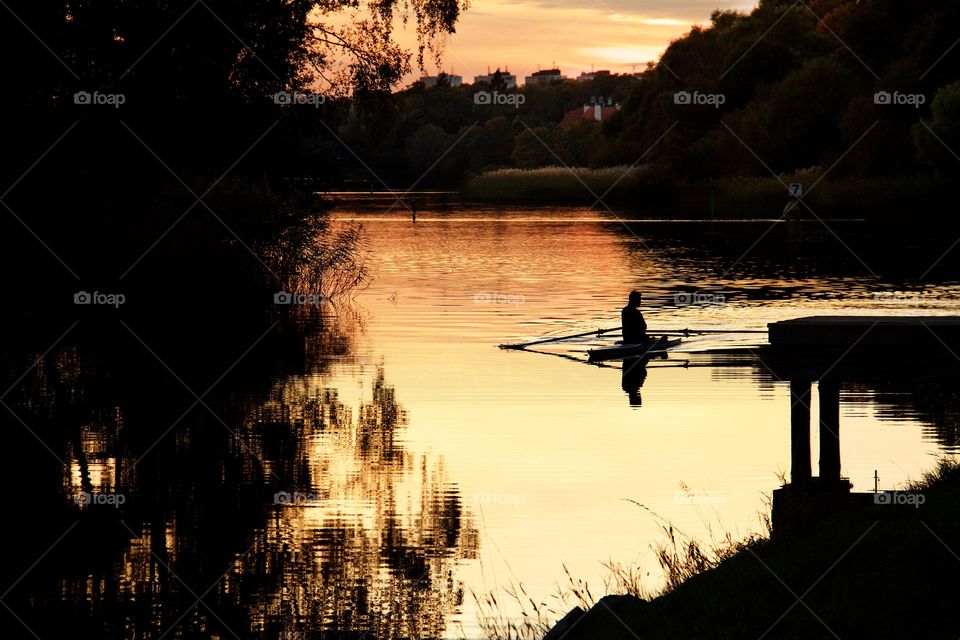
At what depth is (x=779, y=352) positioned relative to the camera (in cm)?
1504

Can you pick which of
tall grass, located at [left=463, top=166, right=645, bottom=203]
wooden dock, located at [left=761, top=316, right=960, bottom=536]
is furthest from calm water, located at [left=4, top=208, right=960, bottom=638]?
tall grass, located at [left=463, top=166, right=645, bottom=203]

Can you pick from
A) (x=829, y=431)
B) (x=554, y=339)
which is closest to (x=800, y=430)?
(x=829, y=431)

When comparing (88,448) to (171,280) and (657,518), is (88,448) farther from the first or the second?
(171,280)

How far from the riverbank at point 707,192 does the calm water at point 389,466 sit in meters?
54.4

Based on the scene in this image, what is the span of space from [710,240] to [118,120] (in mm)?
41930

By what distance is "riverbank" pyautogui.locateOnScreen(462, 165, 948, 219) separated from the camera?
90.6 m

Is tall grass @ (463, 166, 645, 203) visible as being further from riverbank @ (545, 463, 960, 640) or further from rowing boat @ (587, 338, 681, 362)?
riverbank @ (545, 463, 960, 640)

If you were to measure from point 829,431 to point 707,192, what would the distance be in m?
102

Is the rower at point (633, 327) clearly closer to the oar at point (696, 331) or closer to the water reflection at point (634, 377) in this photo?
the water reflection at point (634, 377)

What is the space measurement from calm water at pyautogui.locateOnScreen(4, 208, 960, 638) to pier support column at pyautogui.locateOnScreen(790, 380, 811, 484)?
2.13 ft

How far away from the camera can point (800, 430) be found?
15.3 metres

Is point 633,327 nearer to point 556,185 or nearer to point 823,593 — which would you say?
point 823,593

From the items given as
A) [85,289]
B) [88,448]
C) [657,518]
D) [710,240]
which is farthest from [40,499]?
[710,240]

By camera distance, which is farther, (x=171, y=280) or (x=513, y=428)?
(x=171, y=280)
